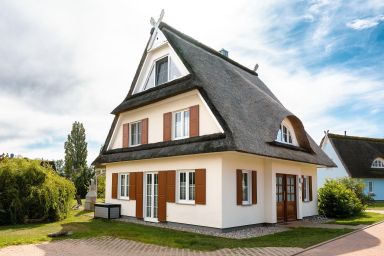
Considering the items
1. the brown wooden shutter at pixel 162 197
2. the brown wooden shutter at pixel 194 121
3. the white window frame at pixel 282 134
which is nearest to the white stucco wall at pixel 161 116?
the brown wooden shutter at pixel 194 121

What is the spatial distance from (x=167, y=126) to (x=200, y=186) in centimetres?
354

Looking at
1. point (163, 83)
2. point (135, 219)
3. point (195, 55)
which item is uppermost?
point (195, 55)

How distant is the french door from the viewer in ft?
51.6

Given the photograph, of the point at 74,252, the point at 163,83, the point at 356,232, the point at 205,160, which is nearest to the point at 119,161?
the point at 163,83

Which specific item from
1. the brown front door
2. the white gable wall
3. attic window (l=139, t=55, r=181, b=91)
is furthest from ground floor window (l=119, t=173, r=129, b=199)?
the brown front door

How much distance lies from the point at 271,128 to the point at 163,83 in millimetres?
5449

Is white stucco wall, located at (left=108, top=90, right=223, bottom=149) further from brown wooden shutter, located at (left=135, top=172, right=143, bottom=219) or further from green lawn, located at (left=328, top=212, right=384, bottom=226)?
green lawn, located at (left=328, top=212, right=384, bottom=226)

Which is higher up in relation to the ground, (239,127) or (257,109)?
(257,109)

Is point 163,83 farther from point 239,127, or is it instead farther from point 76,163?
point 76,163

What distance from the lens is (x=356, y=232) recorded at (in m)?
12.8

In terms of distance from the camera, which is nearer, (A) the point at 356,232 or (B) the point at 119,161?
(A) the point at 356,232

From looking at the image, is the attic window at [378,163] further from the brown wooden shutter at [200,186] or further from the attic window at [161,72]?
the brown wooden shutter at [200,186]

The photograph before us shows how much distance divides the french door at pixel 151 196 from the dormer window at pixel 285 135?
5.88 meters

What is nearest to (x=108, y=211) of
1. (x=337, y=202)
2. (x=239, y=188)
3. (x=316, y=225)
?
(x=239, y=188)
